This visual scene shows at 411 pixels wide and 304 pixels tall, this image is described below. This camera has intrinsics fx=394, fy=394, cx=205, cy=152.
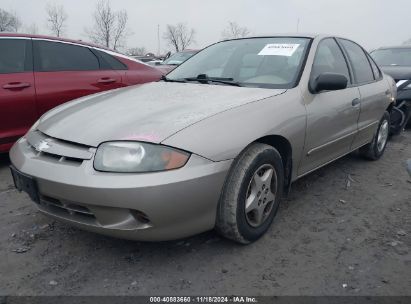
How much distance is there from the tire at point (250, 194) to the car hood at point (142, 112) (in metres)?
0.37

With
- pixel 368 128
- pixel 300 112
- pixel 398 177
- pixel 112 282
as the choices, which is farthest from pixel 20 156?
pixel 398 177

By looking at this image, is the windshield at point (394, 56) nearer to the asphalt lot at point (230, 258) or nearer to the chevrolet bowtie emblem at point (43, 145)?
the asphalt lot at point (230, 258)

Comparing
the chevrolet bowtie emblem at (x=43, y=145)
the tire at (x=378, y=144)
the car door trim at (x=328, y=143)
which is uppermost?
the chevrolet bowtie emblem at (x=43, y=145)

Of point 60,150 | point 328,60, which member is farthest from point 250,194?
→ point 328,60

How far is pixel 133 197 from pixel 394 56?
745 cm

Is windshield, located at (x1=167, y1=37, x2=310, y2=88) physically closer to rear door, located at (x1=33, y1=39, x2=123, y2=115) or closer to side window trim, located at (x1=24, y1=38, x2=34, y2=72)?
rear door, located at (x1=33, y1=39, x2=123, y2=115)

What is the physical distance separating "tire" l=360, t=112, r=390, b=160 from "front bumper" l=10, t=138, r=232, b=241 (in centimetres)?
286

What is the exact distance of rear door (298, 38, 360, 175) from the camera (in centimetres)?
307

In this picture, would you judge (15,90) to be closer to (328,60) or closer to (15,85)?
(15,85)

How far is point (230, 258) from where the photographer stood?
8.26ft

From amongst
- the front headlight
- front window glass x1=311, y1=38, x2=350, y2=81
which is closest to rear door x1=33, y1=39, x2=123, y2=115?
the front headlight

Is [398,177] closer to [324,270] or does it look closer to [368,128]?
[368,128]

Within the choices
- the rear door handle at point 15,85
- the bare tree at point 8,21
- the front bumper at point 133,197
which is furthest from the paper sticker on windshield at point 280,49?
the bare tree at point 8,21

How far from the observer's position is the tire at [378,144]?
455 centimetres
